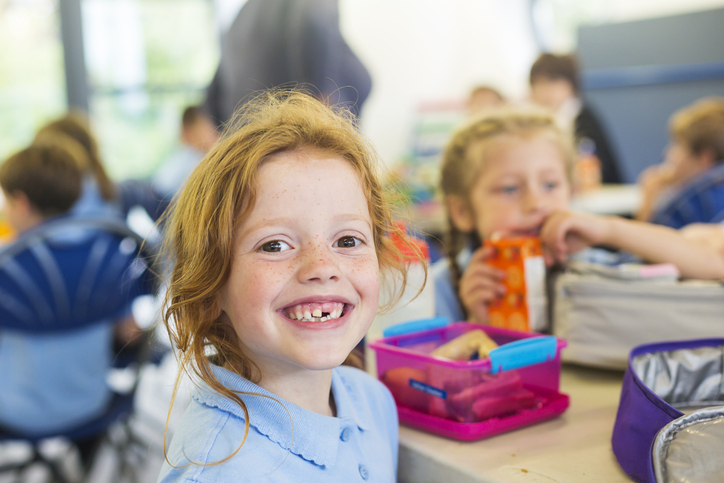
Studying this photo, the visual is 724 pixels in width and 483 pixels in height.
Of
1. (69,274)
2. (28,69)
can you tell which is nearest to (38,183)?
(69,274)

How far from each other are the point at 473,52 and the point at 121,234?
13.5ft

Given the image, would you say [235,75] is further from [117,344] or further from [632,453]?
[632,453]

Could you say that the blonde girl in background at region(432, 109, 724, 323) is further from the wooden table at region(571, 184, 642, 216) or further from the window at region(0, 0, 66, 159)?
the window at region(0, 0, 66, 159)

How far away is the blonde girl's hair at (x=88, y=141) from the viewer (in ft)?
8.70

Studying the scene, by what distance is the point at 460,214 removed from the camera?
4.28ft

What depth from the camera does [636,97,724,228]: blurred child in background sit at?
1832 mm

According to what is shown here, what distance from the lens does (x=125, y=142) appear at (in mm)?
4895

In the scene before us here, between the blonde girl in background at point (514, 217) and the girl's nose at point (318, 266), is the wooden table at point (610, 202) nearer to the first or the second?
the blonde girl in background at point (514, 217)

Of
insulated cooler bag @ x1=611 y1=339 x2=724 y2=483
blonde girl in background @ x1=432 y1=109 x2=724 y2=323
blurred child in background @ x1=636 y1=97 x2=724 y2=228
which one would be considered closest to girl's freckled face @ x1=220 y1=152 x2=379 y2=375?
insulated cooler bag @ x1=611 y1=339 x2=724 y2=483

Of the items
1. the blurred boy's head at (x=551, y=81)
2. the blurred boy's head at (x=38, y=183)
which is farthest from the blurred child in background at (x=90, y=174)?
the blurred boy's head at (x=551, y=81)

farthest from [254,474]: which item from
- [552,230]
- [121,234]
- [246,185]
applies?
[121,234]

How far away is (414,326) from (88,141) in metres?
2.34

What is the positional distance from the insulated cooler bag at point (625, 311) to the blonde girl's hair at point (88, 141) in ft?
7.13

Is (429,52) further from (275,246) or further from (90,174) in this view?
(275,246)
